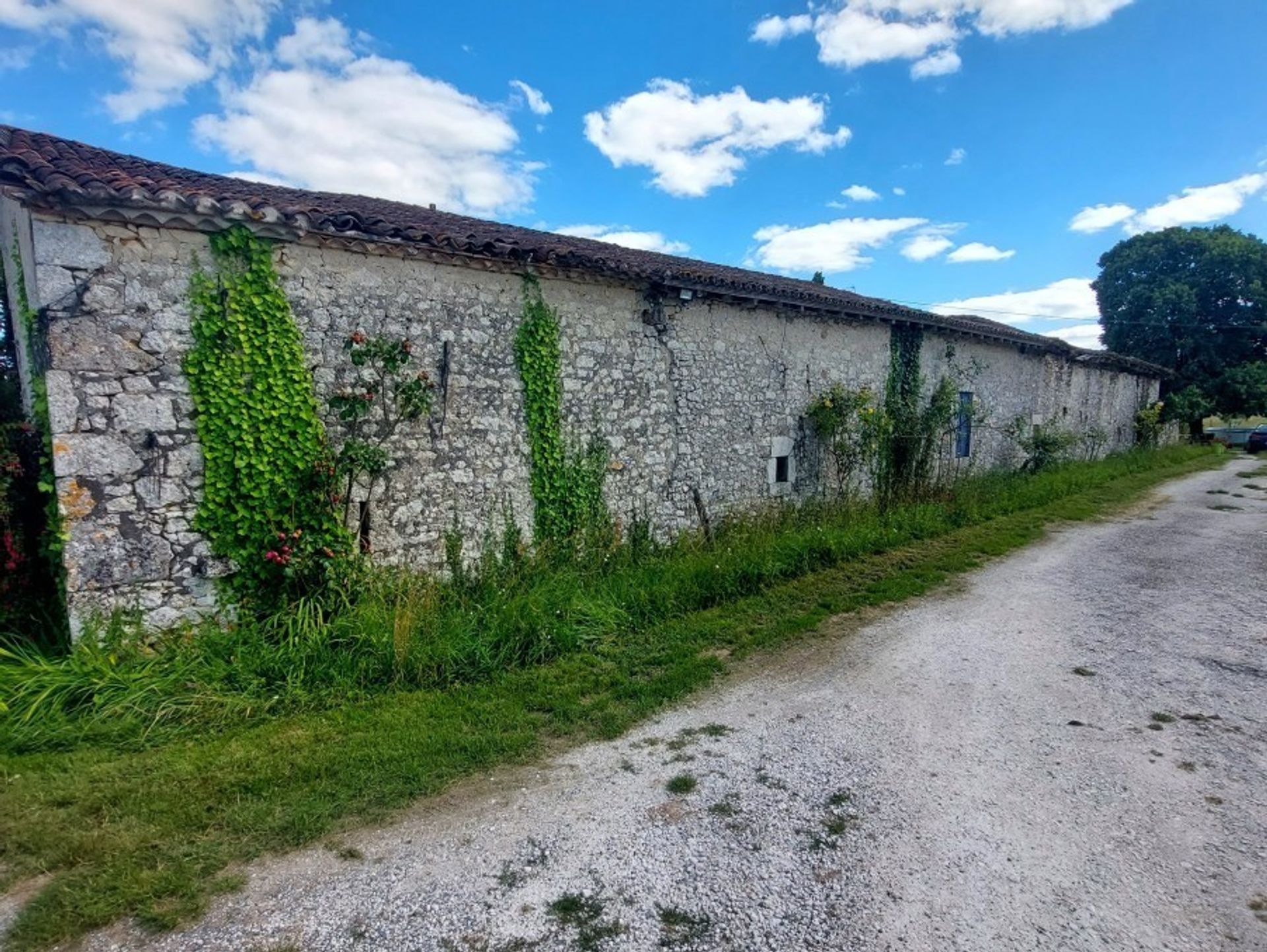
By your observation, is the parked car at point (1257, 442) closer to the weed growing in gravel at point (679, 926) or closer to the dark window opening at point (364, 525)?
the dark window opening at point (364, 525)

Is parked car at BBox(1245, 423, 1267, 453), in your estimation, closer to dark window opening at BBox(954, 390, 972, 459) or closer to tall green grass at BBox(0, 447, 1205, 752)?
dark window opening at BBox(954, 390, 972, 459)

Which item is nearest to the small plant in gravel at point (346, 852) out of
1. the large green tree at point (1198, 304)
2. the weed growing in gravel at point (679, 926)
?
the weed growing in gravel at point (679, 926)

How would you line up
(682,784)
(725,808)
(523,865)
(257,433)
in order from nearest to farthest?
(523,865), (725,808), (682,784), (257,433)

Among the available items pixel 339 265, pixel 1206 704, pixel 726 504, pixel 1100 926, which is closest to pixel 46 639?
pixel 339 265

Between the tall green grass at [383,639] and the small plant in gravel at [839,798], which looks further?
the tall green grass at [383,639]

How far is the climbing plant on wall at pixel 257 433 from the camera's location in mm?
5012

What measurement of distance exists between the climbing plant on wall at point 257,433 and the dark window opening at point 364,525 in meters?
0.40

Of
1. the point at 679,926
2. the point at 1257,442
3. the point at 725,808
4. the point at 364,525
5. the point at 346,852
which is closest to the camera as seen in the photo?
the point at 679,926

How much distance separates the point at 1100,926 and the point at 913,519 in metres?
7.62

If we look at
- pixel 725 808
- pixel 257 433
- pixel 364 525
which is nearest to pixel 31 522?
pixel 257 433

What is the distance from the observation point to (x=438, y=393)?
6355 mm

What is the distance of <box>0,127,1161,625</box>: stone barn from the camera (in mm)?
4578

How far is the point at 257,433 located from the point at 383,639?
2.06m

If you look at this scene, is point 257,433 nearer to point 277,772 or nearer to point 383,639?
point 383,639
